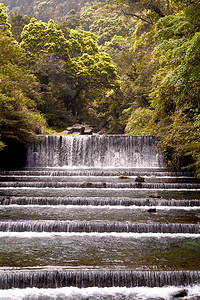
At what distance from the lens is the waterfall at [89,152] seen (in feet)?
62.0

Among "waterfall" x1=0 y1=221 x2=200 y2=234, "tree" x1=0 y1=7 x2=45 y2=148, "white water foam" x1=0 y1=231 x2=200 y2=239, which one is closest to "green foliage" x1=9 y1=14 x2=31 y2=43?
"tree" x1=0 y1=7 x2=45 y2=148

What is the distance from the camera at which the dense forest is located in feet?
44.9

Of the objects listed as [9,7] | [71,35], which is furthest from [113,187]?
[9,7]

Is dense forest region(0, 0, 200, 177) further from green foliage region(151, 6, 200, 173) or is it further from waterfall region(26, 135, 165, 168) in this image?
waterfall region(26, 135, 165, 168)

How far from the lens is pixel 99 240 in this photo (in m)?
6.38

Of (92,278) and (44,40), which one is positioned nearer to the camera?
(92,278)

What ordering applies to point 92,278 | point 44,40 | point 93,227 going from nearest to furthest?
point 92,278, point 93,227, point 44,40

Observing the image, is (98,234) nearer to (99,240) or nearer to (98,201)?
(99,240)

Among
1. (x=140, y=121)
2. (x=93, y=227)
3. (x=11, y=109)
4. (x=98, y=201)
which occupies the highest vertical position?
(x=140, y=121)

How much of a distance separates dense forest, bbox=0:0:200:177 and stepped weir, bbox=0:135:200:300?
366cm

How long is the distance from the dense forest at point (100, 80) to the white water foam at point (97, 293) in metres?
6.07

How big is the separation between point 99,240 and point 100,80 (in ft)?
88.7

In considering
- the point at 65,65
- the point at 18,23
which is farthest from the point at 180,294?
the point at 18,23

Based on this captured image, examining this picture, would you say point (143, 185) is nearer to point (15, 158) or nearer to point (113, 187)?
point (113, 187)
